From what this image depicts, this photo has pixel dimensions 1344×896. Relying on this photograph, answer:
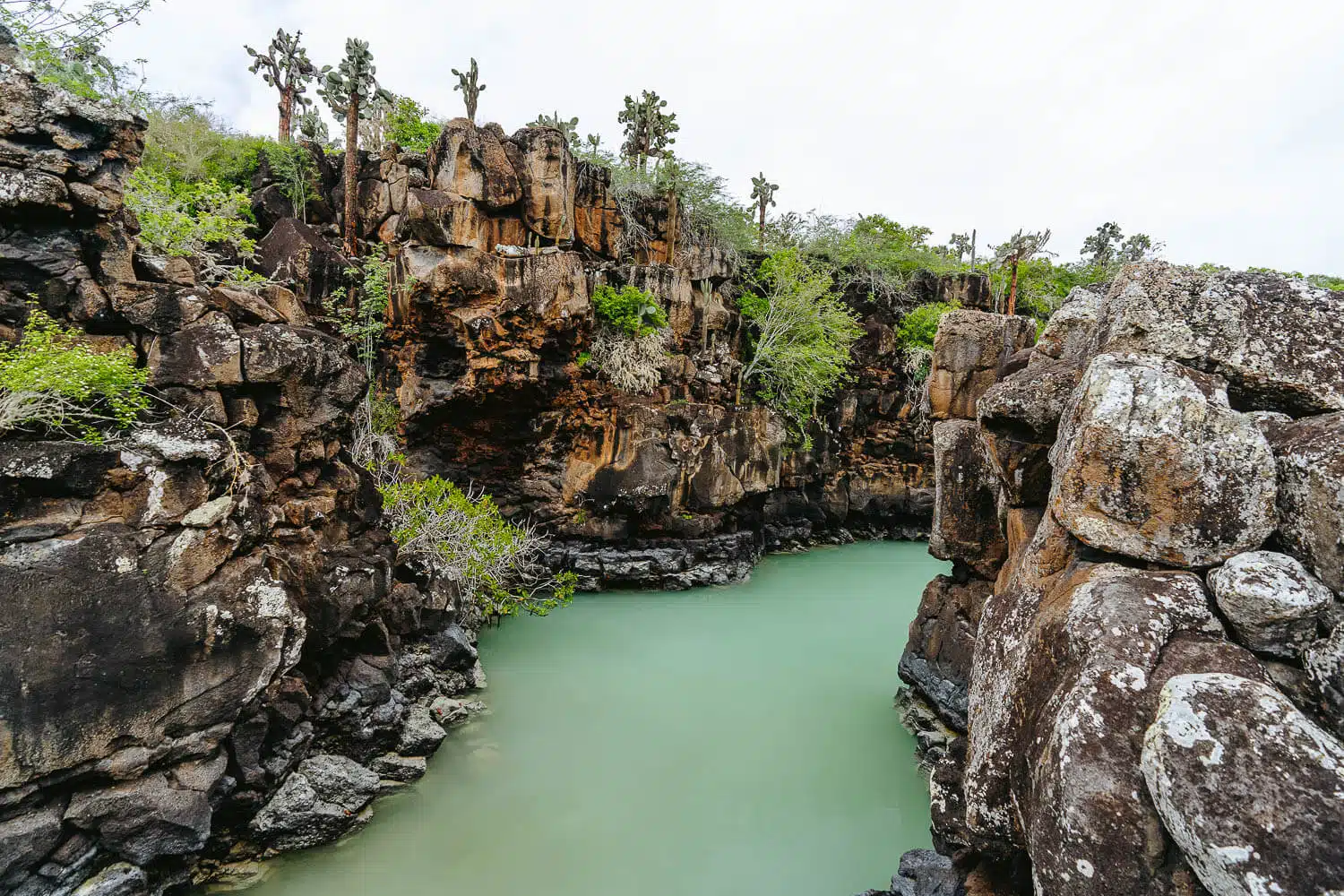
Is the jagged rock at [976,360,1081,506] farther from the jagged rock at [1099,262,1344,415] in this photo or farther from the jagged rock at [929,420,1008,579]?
the jagged rock at [929,420,1008,579]

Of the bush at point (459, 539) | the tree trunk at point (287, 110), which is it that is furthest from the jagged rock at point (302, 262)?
the tree trunk at point (287, 110)

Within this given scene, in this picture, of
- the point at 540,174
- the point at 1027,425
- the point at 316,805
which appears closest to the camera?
the point at 1027,425

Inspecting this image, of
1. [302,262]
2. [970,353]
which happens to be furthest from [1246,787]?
[302,262]

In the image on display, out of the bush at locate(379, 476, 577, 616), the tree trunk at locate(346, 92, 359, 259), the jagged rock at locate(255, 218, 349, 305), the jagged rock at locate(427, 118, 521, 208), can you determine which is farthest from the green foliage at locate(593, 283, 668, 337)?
the tree trunk at locate(346, 92, 359, 259)

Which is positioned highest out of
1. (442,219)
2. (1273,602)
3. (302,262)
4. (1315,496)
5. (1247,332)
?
(442,219)

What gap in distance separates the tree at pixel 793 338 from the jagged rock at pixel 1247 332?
10.6 meters

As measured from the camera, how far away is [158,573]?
3.89m

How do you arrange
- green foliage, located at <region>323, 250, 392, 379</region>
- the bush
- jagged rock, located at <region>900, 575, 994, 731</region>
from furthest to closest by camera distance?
1. green foliage, located at <region>323, 250, 392, 379</region>
2. the bush
3. jagged rock, located at <region>900, 575, 994, 731</region>

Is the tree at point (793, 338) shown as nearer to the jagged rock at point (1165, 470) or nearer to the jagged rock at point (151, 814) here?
the jagged rock at point (1165, 470)

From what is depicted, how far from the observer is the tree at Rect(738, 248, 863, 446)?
13.9 metres

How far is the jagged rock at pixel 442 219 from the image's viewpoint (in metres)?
9.89

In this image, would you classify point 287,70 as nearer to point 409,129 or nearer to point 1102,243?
point 409,129

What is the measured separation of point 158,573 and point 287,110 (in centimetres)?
1961

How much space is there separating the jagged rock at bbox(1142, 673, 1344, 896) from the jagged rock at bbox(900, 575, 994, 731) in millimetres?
4249
